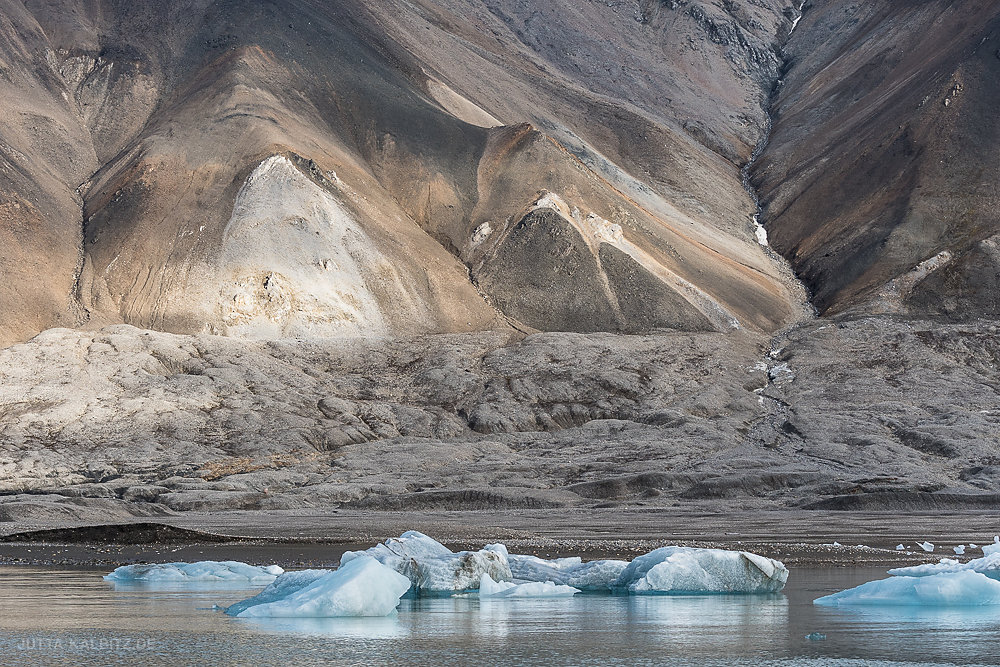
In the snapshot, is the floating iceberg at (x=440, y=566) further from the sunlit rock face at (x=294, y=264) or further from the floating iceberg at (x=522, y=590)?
the sunlit rock face at (x=294, y=264)

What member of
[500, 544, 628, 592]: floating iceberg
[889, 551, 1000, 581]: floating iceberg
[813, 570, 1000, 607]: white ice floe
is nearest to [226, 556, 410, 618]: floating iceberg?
[500, 544, 628, 592]: floating iceberg

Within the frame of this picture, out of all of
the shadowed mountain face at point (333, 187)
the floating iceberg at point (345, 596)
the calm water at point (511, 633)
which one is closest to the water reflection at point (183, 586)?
the calm water at point (511, 633)

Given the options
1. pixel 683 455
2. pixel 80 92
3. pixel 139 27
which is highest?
pixel 139 27

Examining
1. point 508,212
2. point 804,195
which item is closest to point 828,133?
point 804,195

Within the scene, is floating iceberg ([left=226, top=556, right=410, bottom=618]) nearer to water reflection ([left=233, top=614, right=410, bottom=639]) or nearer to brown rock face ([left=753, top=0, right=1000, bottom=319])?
water reflection ([left=233, top=614, right=410, bottom=639])

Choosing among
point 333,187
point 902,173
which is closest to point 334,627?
point 333,187

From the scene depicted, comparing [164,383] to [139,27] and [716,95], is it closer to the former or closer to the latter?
[139,27]
